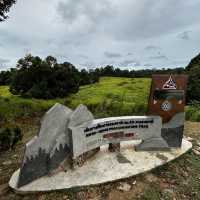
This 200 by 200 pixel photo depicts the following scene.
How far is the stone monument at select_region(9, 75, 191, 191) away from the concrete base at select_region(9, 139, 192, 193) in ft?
0.47

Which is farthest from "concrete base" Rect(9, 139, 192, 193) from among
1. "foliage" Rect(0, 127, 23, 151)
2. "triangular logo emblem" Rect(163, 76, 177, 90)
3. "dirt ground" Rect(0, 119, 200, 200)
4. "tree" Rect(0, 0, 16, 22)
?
"tree" Rect(0, 0, 16, 22)

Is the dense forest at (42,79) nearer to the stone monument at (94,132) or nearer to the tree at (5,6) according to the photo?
the tree at (5,6)

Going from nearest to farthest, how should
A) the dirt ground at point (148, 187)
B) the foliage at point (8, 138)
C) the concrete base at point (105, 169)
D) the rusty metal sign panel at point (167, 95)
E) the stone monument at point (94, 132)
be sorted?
1. the dirt ground at point (148, 187)
2. the concrete base at point (105, 169)
3. the stone monument at point (94, 132)
4. the rusty metal sign panel at point (167, 95)
5. the foliage at point (8, 138)

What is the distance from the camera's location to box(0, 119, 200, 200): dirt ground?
628 centimetres

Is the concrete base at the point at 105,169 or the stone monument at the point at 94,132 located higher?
the stone monument at the point at 94,132

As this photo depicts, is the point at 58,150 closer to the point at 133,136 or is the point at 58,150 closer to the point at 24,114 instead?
the point at 133,136

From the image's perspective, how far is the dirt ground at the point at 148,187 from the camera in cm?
628

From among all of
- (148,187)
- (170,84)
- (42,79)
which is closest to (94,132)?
(148,187)

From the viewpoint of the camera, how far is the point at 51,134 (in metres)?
6.80

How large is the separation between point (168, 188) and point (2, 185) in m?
3.69

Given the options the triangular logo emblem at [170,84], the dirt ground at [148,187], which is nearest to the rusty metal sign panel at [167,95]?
the triangular logo emblem at [170,84]

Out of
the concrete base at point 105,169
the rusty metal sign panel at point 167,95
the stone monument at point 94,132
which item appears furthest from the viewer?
the rusty metal sign panel at point 167,95

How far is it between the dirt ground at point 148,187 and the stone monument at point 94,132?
55cm

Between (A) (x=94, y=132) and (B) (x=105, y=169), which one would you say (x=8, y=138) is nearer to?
(A) (x=94, y=132)
